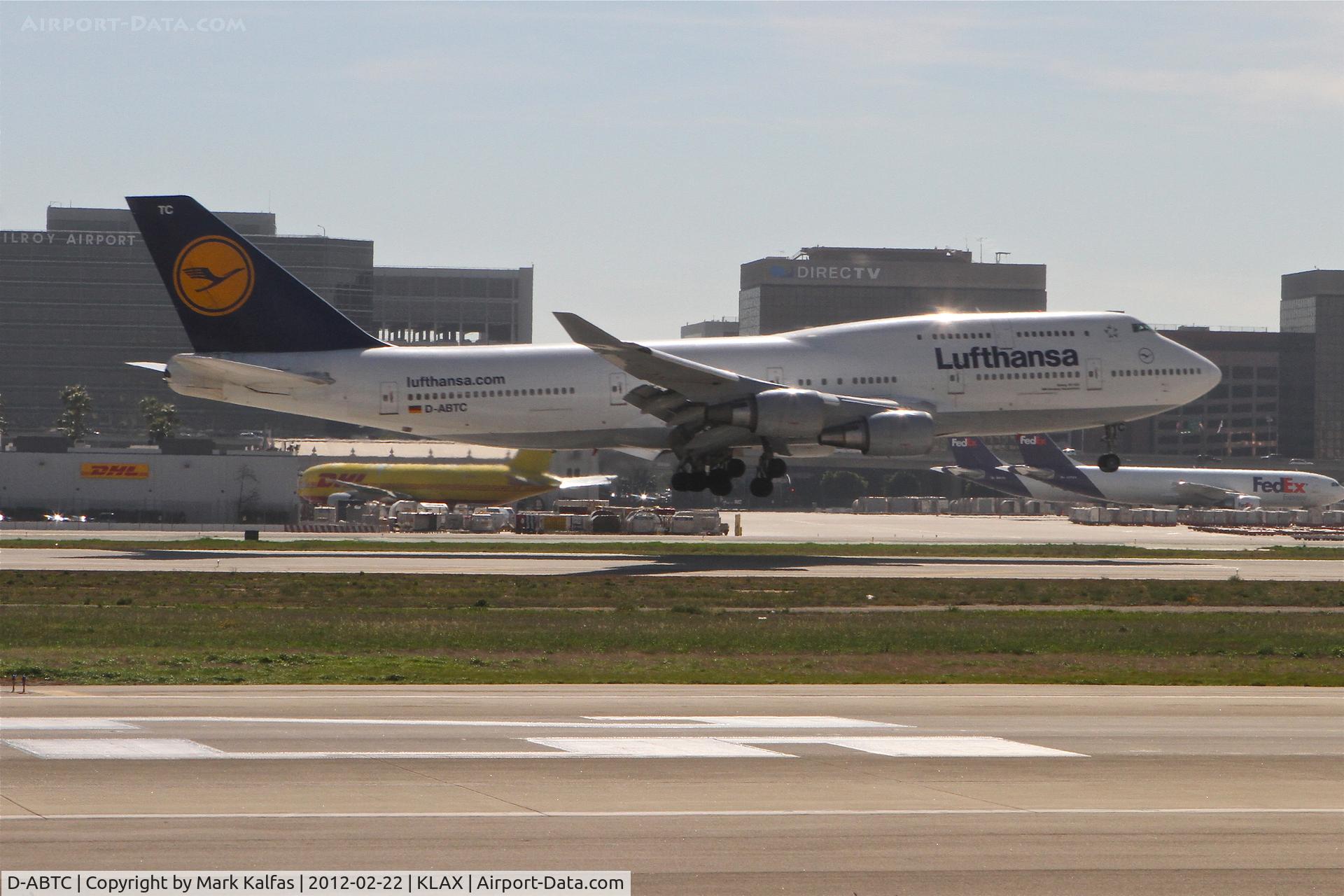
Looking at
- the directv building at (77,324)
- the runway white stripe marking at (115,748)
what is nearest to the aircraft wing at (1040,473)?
the runway white stripe marking at (115,748)

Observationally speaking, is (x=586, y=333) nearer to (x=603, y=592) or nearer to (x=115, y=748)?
(x=603, y=592)

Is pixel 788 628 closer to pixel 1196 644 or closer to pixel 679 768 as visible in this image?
pixel 1196 644

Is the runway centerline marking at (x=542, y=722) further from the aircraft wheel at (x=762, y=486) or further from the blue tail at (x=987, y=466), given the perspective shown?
the blue tail at (x=987, y=466)

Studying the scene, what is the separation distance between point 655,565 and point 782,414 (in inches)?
242

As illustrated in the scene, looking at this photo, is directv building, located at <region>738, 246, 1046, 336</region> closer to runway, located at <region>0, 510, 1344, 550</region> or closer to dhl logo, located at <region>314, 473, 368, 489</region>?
dhl logo, located at <region>314, 473, 368, 489</region>

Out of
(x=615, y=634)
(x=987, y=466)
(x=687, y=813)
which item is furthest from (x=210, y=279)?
(x=987, y=466)

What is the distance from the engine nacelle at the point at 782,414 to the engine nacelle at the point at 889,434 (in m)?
0.90

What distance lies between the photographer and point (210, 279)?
47.8m

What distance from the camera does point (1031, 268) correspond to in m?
190

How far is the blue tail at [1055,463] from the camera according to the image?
105 meters

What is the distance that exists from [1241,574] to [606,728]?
34.0m

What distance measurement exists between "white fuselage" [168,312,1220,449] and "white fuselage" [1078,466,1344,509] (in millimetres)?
61207

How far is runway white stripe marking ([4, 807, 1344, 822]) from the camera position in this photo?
10477 mm

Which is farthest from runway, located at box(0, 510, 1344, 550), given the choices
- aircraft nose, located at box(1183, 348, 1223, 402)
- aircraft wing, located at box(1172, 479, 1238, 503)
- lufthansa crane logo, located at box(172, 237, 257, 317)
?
aircraft wing, located at box(1172, 479, 1238, 503)
